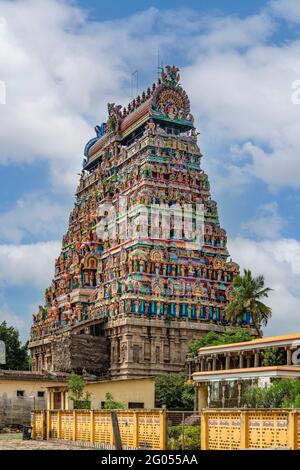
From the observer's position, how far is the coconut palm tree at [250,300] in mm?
73375

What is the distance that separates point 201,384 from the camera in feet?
163

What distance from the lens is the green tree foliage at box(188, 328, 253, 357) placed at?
6875cm

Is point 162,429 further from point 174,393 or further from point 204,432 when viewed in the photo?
point 174,393

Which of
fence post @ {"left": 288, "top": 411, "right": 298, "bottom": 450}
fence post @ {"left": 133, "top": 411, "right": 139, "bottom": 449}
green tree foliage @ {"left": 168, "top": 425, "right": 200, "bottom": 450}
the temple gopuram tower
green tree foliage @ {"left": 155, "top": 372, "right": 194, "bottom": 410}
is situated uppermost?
the temple gopuram tower

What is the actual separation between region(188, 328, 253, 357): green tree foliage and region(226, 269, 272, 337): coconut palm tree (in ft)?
5.61

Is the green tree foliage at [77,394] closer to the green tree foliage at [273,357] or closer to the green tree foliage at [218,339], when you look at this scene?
the green tree foliage at [273,357]

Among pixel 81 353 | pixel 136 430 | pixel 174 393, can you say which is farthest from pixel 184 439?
pixel 81 353

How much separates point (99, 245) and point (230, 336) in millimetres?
21352

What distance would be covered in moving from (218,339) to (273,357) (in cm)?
2221

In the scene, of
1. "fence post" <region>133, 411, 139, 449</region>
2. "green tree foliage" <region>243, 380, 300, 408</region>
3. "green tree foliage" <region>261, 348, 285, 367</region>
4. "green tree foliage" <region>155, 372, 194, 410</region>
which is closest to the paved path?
"fence post" <region>133, 411, 139, 449</region>

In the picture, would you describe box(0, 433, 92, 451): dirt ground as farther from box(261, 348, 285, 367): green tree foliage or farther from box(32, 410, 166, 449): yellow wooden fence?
box(261, 348, 285, 367): green tree foliage

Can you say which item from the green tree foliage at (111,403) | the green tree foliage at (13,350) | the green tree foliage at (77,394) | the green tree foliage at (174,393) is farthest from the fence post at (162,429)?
the green tree foliage at (13,350)

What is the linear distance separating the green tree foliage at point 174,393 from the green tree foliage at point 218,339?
11.8 feet
